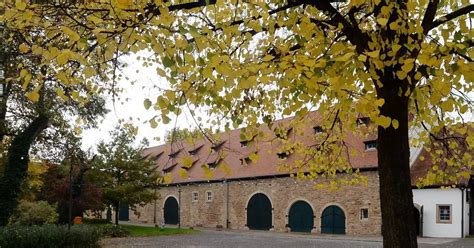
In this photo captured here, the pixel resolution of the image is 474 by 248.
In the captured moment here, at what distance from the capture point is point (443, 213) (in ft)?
88.4

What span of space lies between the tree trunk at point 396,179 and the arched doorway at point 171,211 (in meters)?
39.5

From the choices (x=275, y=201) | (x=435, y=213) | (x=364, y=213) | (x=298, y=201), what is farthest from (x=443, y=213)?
(x=275, y=201)

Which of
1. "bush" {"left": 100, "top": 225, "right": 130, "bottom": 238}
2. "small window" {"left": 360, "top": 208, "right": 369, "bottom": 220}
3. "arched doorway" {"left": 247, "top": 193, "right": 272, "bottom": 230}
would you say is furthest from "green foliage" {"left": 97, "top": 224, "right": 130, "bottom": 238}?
"small window" {"left": 360, "top": 208, "right": 369, "bottom": 220}

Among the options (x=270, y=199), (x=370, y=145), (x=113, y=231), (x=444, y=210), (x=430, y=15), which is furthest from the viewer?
(x=270, y=199)

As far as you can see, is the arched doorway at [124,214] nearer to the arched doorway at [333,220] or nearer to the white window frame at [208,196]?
the white window frame at [208,196]

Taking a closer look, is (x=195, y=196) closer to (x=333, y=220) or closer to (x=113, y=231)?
(x=113, y=231)

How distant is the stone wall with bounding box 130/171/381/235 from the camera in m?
28.7

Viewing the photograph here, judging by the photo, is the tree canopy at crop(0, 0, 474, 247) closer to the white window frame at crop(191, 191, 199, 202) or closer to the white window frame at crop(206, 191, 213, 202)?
the white window frame at crop(206, 191, 213, 202)

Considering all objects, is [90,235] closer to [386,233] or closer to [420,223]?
[386,233]

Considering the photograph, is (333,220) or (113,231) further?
(333,220)

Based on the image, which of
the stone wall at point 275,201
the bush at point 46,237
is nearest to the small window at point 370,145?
the stone wall at point 275,201

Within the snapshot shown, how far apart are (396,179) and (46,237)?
43.6ft

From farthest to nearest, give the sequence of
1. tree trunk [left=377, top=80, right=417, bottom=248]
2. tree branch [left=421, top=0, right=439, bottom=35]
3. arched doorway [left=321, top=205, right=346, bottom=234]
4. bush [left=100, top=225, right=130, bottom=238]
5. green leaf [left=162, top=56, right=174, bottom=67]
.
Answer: arched doorway [left=321, top=205, right=346, bottom=234]
bush [left=100, top=225, right=130, bottom=238]
tree branch [left=421, top=0, right=439, bottom=35]
tree trunk [left=377, top=80, right=417, bottom=248]
green leaf [left=162, top=56, right=174, bottom=67]

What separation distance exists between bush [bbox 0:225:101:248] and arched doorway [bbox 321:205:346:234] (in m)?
16.9
